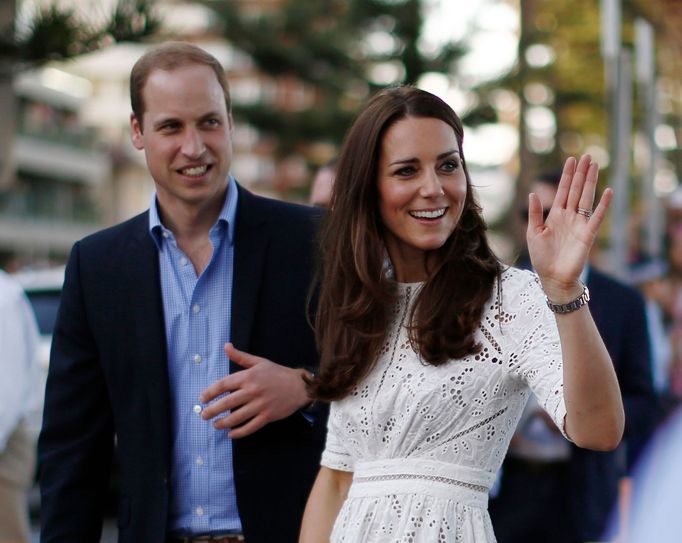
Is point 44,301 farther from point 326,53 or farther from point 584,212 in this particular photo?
point 326,53

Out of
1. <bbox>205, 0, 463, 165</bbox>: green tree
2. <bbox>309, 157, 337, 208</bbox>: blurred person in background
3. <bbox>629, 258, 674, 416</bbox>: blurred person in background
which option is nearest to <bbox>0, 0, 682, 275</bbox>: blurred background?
<bbox>205, 0, 463, 165</bbox>: green tree

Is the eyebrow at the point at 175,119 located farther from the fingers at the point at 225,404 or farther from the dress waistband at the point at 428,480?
the dress waistband at the point at 428,480

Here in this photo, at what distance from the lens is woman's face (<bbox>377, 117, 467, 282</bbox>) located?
3139 mm

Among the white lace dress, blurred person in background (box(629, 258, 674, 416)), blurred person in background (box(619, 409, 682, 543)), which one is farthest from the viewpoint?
blurred person in background (box(629, 258, 674, 416))

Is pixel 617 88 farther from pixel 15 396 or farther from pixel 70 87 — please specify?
pixel 70 87

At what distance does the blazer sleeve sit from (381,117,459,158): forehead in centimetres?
125

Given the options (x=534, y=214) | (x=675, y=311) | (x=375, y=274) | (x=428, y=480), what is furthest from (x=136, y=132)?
(x=675, y=311)

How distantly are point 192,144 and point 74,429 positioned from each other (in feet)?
3.02

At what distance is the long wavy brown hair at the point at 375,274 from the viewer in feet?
10.1

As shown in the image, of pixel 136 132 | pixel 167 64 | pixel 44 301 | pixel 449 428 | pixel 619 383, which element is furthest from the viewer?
pixel 44 301

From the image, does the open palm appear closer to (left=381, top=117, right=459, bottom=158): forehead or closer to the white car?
(left=381, top=117, right=459, bottom=158): forehead

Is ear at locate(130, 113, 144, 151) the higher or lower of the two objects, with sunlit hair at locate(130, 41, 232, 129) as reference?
lower

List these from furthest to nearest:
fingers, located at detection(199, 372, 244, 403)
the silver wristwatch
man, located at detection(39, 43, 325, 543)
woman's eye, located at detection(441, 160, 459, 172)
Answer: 1. man, located at detection(39, 43, 325, 543)
2. fingers, located at detection(199, 372, 244, 403)
3. woman's eye, located at detection(441, 160, 459, 172)
4. the silver wristwatch

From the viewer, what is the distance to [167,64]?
4012 millimetres
